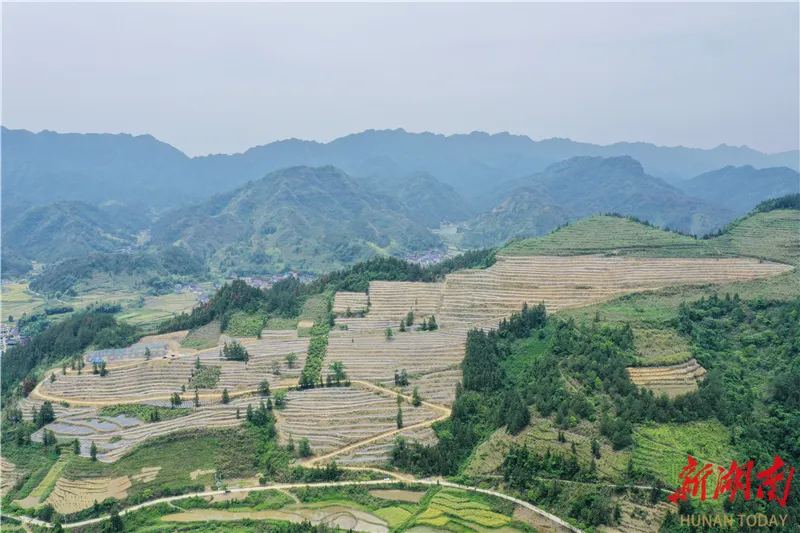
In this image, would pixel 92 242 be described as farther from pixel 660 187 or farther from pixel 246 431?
pixel 660 187

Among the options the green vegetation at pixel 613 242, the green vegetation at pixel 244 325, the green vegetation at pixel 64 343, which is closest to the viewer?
the green vegetation at pixel 64 343

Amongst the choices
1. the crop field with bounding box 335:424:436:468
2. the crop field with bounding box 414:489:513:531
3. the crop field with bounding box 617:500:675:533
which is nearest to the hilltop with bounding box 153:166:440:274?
the crop field with bounding box 335:424:436:468

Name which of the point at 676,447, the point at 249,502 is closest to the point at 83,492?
the point at 249,502

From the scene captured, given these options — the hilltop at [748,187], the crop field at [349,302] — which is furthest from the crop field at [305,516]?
the hilltop at [748,187]

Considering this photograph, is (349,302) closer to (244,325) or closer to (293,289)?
(293,289)

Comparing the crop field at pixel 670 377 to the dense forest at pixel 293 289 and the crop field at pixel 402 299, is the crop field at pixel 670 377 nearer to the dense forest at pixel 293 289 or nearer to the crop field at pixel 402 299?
the crop field at pixel 402 299

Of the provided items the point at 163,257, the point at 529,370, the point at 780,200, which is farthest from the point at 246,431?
the point at 163,257
